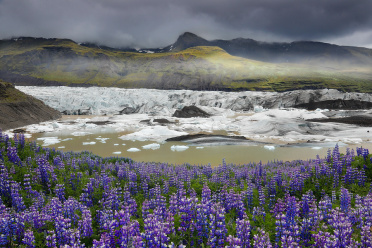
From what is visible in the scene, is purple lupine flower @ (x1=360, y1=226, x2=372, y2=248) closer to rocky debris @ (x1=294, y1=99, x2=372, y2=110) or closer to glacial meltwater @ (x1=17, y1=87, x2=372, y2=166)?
glacial meltwater @ (x1=17, y1=87, x2=372, y2=166)

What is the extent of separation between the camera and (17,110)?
5650cm

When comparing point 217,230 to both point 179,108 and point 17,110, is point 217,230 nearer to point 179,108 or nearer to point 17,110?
point 17,110

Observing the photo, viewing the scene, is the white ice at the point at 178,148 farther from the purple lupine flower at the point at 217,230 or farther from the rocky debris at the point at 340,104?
the rocky debris at the point at 340,104

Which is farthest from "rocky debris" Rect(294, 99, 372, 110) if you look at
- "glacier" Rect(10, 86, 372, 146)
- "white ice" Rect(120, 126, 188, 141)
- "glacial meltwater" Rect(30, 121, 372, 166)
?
"white ice" Rect(120, 126, 188, 141)

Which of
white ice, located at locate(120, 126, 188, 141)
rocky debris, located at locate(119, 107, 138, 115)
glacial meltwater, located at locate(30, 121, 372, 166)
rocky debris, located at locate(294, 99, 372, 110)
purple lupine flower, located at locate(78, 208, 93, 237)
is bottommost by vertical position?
glacial meltwater, located at locate(30, 121, 372, 166)

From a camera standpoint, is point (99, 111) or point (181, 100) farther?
point (181, 100)

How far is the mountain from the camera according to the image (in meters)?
52.1

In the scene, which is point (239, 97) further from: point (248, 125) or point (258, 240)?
point (258, 240)

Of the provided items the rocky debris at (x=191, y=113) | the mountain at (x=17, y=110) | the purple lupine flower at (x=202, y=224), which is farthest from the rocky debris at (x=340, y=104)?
the purple lupine flower at (x=202, y=224)

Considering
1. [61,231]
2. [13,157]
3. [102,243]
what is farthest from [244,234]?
[13,157]

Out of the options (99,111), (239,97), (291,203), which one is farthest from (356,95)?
(291,203)

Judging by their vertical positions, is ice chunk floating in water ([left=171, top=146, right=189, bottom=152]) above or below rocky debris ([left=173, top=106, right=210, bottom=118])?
below

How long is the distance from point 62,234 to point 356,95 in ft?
338

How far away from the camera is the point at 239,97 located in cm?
9644
